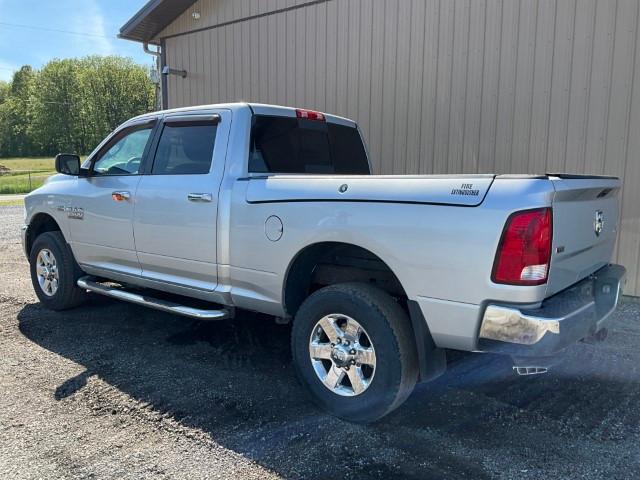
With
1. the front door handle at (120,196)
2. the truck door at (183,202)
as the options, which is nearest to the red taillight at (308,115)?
the truck door at (183,202)

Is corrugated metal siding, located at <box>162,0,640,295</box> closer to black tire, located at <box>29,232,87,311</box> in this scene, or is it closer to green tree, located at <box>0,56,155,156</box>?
black tire, located at <box>29,232,87,311</box>

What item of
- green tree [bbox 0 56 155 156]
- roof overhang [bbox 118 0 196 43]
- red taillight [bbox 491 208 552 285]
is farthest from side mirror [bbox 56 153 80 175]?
green tree [bbox 0 56 155 156]

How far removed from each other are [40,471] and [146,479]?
0.58 m

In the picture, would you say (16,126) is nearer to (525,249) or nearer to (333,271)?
(333,271)

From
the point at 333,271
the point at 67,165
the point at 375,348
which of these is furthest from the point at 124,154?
the point at 375,348

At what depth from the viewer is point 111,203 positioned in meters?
4.84

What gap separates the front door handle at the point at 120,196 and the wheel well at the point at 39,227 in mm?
1338

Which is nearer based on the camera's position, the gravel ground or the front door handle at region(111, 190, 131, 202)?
the gravel ground

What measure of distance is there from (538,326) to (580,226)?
0.77 metres

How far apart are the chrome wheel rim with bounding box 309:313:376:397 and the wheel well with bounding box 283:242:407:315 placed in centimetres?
39

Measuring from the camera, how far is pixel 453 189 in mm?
2881

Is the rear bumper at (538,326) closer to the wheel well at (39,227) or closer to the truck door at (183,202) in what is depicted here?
the truck door at (183,202)

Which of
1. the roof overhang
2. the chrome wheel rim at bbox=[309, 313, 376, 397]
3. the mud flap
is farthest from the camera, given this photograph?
the roof overhang

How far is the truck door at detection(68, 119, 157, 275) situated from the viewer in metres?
4.74
